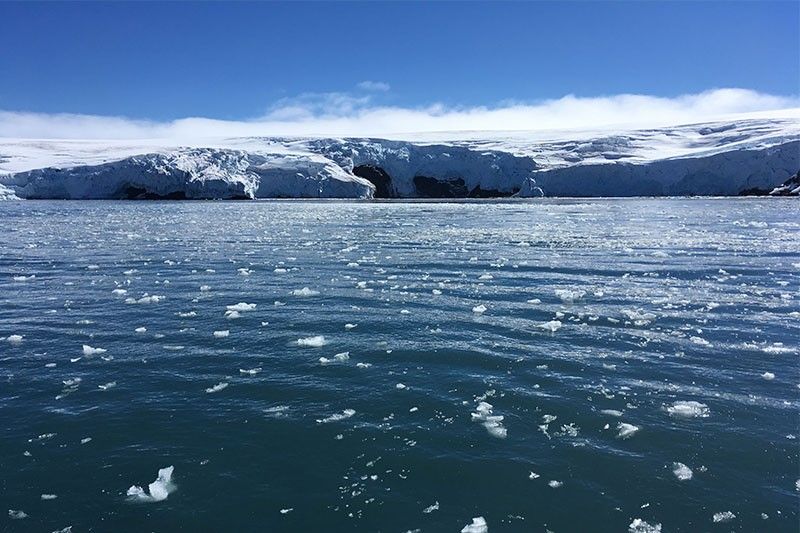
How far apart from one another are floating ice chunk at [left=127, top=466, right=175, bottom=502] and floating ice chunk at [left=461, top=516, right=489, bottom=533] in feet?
8.86

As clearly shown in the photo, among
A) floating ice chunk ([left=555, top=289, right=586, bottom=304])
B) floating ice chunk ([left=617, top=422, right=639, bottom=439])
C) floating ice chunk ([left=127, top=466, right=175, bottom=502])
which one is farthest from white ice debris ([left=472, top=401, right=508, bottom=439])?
floating ice chunk ([left=555, top=289, right=586, bottom=304])

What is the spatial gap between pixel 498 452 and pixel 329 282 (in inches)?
372

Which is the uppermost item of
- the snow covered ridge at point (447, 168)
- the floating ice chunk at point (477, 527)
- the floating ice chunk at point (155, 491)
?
the snow covered ridge at point (447, 168)

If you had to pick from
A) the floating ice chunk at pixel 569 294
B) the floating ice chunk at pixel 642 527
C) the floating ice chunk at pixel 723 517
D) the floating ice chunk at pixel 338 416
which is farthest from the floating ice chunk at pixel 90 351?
the floating ice chunk at pixel 569 294

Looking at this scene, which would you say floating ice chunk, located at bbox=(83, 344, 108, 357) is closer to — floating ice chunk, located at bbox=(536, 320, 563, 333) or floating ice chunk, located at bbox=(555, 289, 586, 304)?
floating ice chunk, located at bbox=(536, 320, 563, 333)

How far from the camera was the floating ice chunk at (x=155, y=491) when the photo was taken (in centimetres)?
513

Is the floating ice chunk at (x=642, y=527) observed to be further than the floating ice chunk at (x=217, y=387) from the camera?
No

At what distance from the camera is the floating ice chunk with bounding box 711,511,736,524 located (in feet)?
15.7

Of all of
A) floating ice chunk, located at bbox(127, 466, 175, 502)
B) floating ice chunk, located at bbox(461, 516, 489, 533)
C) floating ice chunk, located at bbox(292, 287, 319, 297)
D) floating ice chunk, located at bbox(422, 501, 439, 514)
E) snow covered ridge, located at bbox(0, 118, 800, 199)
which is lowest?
A: floating ice chunk, located at bbox(461, 516, 489, 533)

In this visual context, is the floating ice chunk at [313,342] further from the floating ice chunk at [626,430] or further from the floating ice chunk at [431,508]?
the floating ice chunk at [626,430]

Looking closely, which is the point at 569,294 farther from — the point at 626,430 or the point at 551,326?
the point at 626,430

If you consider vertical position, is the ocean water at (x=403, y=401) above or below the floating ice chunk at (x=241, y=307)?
below

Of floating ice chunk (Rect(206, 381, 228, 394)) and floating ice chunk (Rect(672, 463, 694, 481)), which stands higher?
floating ice chunk (Rect(206, 381, 228, 394))

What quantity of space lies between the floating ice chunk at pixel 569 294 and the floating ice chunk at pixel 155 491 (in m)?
8.76
